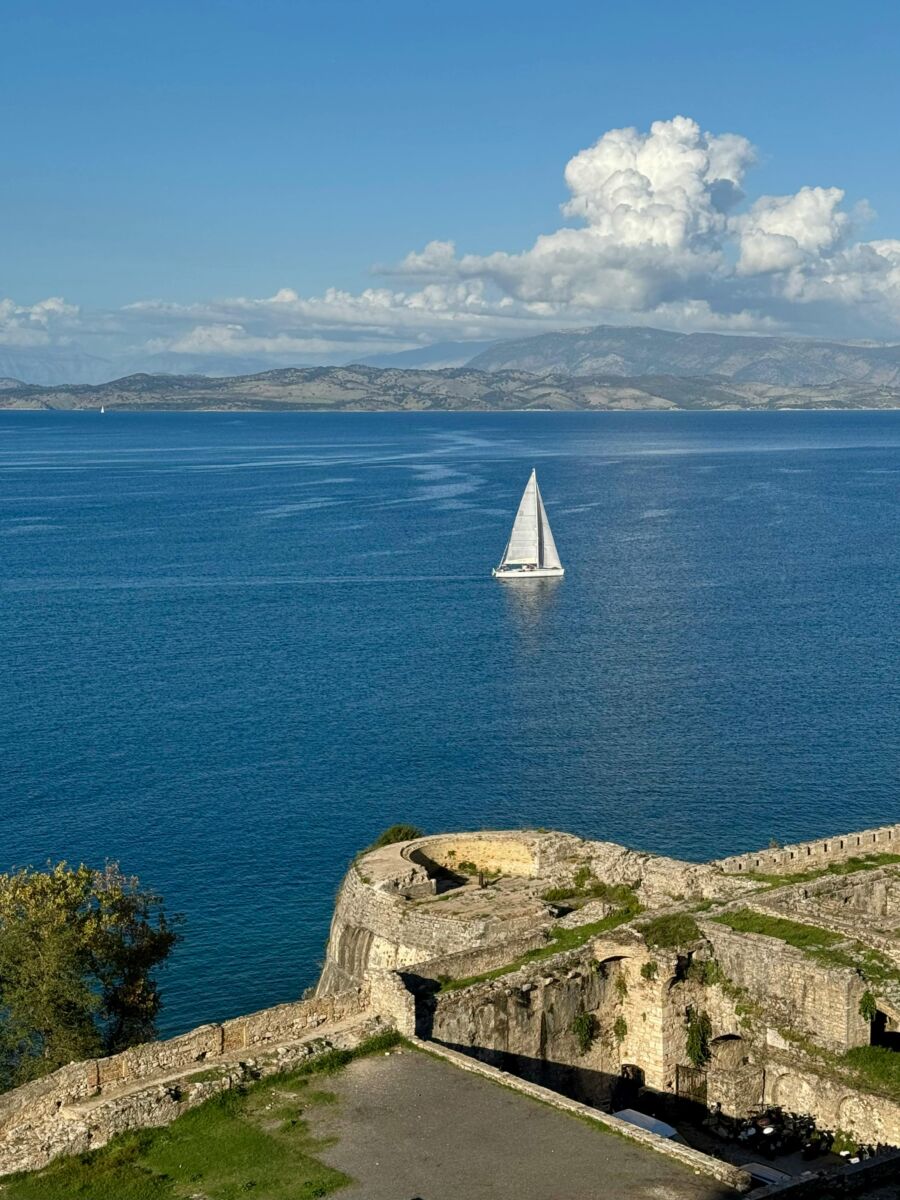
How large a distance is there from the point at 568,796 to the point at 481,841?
1069 inches

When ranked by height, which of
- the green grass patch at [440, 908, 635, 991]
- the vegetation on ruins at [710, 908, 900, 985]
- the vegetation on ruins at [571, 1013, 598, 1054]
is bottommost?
the vegetation on ruins at [571, 1013, 598, 1054]

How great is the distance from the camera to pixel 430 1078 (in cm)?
3428

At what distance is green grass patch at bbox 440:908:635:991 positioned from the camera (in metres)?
39.9

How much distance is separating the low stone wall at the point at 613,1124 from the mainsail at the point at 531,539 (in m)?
122

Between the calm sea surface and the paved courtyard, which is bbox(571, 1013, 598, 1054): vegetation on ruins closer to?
the paved courtyard

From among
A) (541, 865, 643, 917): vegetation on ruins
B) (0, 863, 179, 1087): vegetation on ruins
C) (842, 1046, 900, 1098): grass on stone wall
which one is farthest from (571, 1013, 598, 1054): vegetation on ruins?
(0, 863, 179, 1087): vegetation on ruins

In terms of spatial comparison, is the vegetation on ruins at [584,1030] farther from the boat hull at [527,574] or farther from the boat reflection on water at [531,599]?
the boat hull at [527,574]

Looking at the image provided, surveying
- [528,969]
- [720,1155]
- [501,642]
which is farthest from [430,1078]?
[501,642]

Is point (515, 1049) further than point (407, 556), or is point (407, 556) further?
point (407, 556)

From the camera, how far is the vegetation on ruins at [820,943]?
39250 millimetres

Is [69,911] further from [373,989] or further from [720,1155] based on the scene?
[720,1155]

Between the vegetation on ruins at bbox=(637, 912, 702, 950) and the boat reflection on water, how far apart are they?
87.4m

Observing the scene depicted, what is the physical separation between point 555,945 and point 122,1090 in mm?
14285

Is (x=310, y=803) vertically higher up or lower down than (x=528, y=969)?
lower down
